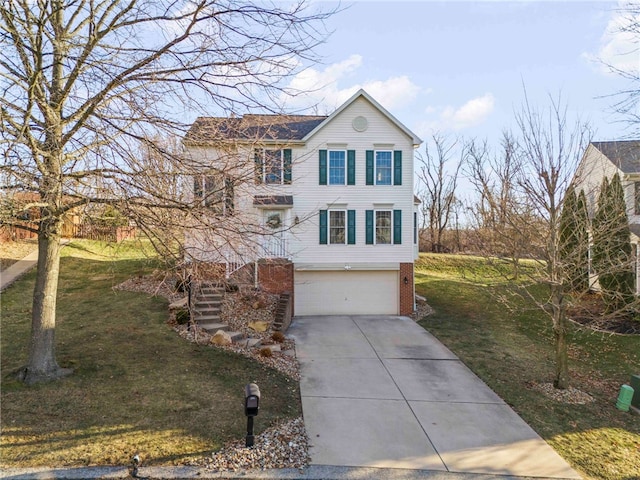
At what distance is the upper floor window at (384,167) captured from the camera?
14.6m

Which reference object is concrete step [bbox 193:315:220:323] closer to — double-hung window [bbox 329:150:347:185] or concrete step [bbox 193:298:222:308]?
concrete step [bbox 193:298:222:308]

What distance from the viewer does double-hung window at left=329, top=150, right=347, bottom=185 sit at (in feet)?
47.4

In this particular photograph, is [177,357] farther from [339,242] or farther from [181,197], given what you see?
[339,242]

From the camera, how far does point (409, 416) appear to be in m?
6.45

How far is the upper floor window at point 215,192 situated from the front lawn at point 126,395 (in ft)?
5.73

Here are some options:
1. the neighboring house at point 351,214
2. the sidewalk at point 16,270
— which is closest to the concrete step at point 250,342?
the neighboring house at point 351,214

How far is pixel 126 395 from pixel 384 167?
1146cm

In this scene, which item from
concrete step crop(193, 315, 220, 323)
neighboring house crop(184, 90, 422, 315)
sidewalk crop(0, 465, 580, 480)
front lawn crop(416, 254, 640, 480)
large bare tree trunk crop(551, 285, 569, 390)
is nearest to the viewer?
sidewalk crop(0, 465, 580, 480)

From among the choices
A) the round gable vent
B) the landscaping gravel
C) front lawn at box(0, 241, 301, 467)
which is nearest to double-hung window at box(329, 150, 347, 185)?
the round gable vent

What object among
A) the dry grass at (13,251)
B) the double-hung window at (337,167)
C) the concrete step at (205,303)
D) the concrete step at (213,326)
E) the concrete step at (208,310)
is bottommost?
the concrete step at (213,326)

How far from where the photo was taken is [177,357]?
800 cm

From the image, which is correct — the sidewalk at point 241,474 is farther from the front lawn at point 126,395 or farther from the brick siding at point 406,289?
the brick siding at point 406,289

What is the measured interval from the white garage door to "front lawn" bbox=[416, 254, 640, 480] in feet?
5.99

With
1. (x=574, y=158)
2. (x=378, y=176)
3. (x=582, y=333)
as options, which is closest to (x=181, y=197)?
(x=574, y=158)
